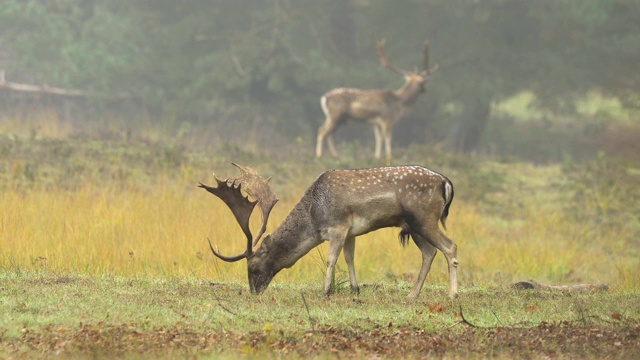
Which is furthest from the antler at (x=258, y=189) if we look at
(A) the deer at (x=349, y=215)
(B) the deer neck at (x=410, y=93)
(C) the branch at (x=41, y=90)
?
(C) the branch at (x=41, y=90)

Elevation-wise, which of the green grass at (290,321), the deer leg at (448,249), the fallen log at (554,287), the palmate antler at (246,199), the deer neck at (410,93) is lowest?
the fallen log at (554,287)

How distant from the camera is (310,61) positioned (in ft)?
92.4

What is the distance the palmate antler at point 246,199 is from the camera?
11.0 meters

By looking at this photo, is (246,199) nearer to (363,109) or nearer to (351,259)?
(351,259)

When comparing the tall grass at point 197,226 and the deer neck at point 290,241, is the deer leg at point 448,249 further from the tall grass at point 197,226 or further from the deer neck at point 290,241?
the tall grass at point 197,226

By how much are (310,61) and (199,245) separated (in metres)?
15.0

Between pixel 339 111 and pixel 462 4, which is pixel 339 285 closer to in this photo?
pixel 339 111

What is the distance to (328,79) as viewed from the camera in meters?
28.8

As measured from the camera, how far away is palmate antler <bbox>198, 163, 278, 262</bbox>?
36.2ft

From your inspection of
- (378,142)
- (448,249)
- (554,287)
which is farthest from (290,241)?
(378,142)

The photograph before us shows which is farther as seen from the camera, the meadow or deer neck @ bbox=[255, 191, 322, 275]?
deer neck @ bbox=[255, 191, 322, 275]

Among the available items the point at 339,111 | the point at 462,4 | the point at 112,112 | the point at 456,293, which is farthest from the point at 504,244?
the point at 112,112

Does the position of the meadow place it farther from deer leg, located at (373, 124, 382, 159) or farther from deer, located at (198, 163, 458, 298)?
deer leg, located at (373, 124, 382, 159)

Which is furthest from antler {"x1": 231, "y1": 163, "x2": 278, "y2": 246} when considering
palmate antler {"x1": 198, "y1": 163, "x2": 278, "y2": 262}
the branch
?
the branch
